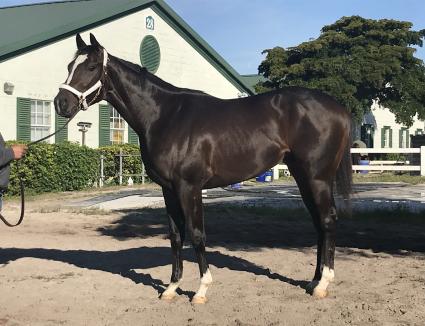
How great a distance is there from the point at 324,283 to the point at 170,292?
1.53m

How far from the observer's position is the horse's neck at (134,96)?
225 inches

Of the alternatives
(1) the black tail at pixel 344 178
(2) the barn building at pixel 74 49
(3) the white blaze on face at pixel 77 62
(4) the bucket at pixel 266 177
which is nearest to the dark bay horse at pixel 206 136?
(3) the white blaze on face at pixel 77 62

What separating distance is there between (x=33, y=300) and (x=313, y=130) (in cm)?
326

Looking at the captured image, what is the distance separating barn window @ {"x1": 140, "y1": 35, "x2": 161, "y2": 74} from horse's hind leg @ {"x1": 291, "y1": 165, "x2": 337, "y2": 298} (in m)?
18.0

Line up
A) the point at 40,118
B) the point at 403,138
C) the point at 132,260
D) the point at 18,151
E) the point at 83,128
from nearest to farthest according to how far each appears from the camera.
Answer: the point at 18,151 → the point at 132,260 → the point at 40,118 → the point at 83,128 → the point at 403,138

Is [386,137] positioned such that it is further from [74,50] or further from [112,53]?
[74,50]

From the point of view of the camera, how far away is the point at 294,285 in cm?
601

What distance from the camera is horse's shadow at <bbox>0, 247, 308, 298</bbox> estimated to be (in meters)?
6.44

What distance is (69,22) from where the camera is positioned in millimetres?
20672

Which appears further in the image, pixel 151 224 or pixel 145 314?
pixel 151 224

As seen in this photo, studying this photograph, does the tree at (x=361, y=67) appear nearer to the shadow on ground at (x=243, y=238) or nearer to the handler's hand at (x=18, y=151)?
the shadow on ground at (x=243, y=238)

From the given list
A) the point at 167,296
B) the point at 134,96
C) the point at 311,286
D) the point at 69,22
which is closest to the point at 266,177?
the point at 69,22

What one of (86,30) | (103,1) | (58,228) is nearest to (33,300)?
(58,228)

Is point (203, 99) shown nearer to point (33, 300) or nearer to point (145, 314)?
point (145, 314)
